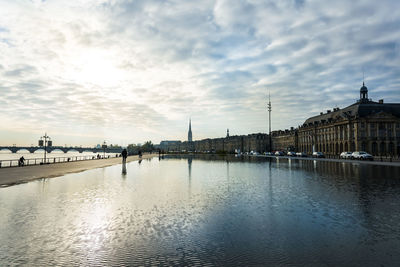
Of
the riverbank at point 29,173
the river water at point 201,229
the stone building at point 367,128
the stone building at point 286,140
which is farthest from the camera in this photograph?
the stone building at point 286,140

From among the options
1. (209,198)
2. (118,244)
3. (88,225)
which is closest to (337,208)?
(209,198)

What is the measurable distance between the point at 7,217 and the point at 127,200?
451 centimetres

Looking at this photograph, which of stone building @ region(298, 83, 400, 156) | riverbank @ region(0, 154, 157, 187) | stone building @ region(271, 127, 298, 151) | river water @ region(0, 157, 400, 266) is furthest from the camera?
stone building @ region(271, 127, 298, 151)

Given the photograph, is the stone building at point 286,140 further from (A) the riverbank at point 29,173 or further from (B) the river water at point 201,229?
(B) the river water at point 201,229

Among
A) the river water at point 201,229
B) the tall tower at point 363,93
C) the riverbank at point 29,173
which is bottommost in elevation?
the river water at point 201,229

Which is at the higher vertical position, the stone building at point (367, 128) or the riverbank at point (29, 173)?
the stone building at point (367, 128)

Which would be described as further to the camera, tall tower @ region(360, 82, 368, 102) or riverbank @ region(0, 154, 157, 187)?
tall tower @ region(360, 82, 368, 102)

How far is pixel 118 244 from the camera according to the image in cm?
685

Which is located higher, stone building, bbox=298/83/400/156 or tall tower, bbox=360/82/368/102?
tall tower, bbox=360/82/368/102

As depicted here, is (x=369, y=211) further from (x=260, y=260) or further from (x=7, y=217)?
(x=7, y=217)

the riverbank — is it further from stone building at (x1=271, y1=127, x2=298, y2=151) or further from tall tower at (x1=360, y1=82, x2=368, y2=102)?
stone building at (x1=271, y1=127, x2=298, y2=151)

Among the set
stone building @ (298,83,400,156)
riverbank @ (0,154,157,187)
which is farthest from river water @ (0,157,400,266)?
stone building @ (298,83,400,156)

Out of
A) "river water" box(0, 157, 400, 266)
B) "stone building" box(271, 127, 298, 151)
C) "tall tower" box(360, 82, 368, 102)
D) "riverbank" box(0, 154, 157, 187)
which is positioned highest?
"tall tower" box(360, 82, 368, 102)

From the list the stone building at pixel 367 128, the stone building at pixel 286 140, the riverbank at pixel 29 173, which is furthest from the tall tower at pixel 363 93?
the riverbank at pixel 29 173
